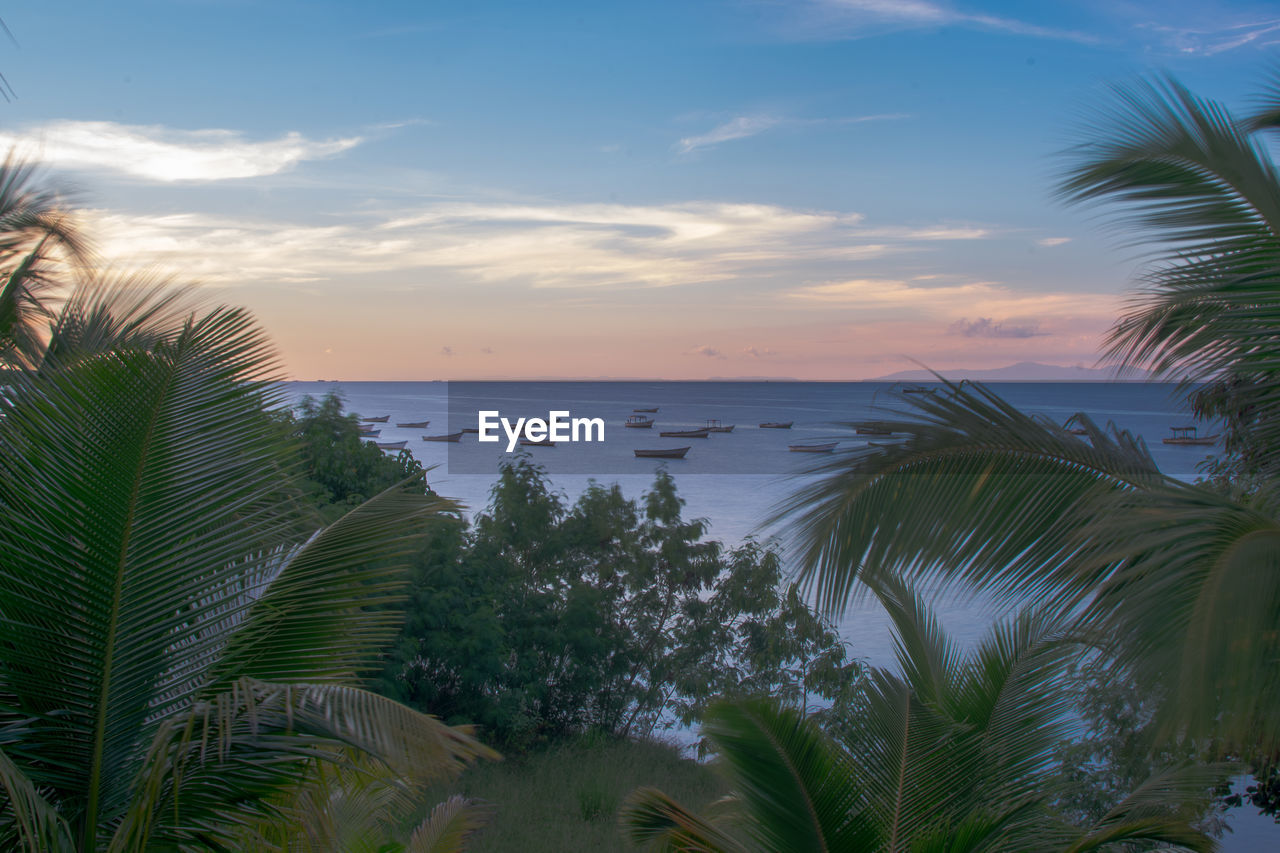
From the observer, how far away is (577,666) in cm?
1644

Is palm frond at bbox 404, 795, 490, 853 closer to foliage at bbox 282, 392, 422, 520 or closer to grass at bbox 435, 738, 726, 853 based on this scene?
grass at bbox 435, 738, 726, 853

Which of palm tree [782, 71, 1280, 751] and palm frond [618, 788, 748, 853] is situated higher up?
palm tree [782, 71, 1280, 751]

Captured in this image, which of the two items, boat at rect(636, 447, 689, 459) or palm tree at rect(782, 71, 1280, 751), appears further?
boat at rect(636, 447, 689, 459)

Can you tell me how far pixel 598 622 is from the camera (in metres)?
16.5

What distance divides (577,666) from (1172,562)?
1396 cm

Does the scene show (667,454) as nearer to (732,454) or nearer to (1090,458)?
(732,454)

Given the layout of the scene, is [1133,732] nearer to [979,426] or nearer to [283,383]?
[979,426]

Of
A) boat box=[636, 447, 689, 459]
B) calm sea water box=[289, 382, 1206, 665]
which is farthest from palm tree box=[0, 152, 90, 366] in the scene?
boat box=[636, 447, 689, 459]

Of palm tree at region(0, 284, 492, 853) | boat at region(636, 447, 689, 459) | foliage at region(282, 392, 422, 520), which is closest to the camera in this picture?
palm tree at region(0, 284, 492, 853)

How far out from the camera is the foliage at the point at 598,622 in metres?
14.9

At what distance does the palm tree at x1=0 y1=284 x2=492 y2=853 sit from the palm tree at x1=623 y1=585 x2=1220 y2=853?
198cm

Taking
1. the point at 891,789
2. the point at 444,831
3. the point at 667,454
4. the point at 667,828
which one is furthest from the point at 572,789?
Result: the point at 667,454

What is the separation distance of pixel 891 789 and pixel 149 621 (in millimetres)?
3806

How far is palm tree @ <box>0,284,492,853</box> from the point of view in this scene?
3.22 m
